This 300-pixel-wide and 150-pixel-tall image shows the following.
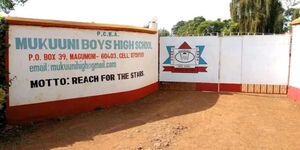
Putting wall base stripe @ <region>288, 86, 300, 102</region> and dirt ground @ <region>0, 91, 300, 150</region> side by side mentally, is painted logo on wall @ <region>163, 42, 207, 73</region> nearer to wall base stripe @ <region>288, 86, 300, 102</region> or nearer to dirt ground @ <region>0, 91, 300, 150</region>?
dirt ground @ <region>0, 91, 300, 150</region>

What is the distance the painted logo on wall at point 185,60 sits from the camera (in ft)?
38.6

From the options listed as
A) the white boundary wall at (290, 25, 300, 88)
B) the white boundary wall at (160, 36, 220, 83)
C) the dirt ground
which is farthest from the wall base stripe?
the white boundary wall at (160, 36, 220, 83)

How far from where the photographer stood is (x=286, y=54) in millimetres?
10914

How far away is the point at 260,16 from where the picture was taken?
2986cm

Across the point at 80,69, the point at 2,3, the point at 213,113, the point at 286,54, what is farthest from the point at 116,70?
the point at 2,3

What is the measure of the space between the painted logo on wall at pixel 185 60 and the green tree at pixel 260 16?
→ 1980 cm

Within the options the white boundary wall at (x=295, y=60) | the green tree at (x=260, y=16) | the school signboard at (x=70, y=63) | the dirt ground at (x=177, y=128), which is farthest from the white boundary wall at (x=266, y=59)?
the green tree at (x=260, y=16)

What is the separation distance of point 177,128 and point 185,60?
202 inches

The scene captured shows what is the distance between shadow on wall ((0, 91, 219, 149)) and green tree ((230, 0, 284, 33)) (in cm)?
2090

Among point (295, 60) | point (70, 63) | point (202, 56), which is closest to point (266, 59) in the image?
point (295, 60)

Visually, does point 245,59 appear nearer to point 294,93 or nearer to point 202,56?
point 202,56

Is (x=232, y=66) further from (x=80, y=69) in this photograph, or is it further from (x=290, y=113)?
(x=80, y=69)

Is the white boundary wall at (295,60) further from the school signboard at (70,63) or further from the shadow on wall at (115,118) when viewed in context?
the school signboard at (70,63)

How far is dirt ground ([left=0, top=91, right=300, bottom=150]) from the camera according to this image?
6.22 metres
